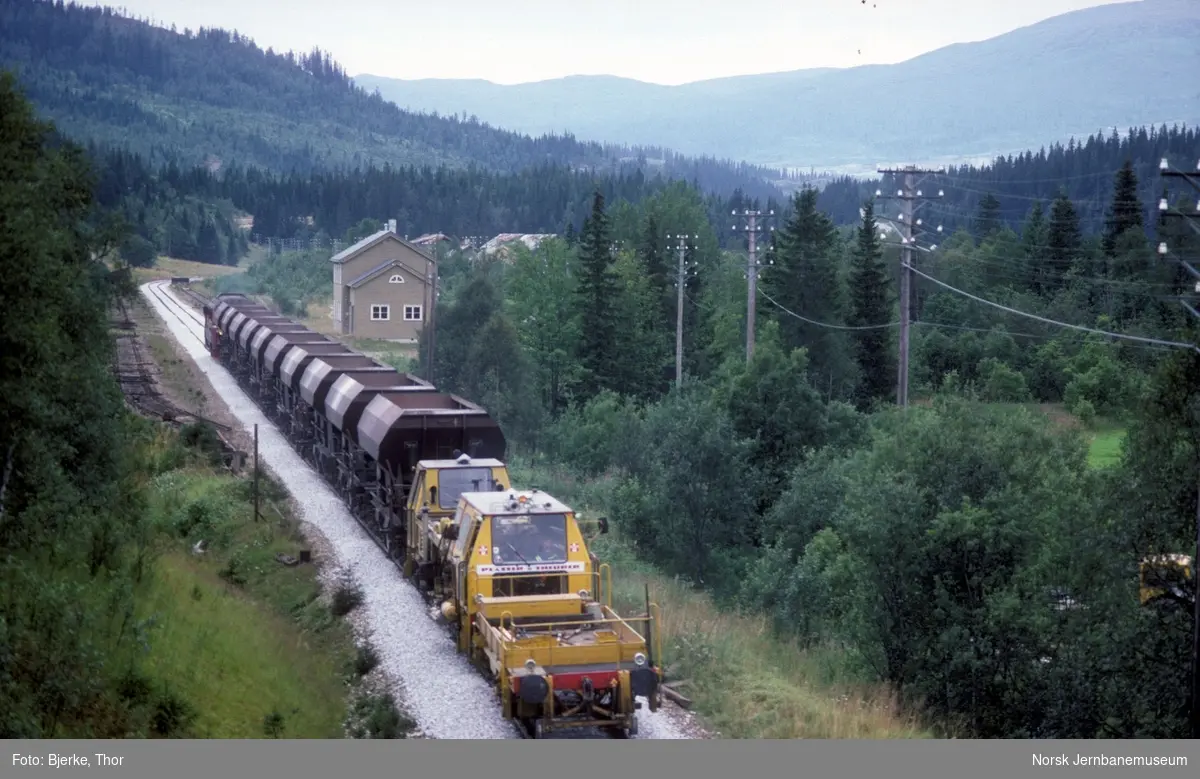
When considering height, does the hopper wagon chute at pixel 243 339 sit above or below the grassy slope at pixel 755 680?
above

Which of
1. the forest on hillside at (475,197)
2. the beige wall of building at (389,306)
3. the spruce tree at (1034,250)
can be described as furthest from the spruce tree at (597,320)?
the spruce tree at (1034,250)

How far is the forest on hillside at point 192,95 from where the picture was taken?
4056 centimetres

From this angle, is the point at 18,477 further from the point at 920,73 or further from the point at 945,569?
the point at 920,73

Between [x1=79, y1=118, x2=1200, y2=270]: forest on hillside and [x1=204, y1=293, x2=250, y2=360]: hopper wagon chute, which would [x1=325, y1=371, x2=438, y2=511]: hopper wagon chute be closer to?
[x1=79, y1=118, x2=1200, y2=270]: forest on hillside

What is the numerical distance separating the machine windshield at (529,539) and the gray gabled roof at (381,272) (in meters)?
44.9

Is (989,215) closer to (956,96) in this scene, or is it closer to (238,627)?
(956,96)

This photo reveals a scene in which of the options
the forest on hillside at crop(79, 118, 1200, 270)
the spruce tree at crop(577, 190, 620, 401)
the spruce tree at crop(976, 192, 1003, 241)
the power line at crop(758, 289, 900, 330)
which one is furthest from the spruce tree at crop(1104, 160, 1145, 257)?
the spruce tree at crop(577, 190, 620, 401)

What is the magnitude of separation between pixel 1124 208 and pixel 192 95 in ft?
220

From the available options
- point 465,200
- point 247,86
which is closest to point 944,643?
point 247,86

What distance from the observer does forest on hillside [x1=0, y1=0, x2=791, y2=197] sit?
4056 centimetres

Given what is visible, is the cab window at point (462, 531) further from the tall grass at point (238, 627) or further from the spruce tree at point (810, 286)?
the spruce tree at point (810, 286)

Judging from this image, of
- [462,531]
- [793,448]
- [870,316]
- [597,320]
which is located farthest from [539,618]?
[870,316]

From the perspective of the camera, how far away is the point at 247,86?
10800 centimetres

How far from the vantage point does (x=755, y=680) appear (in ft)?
56.4
